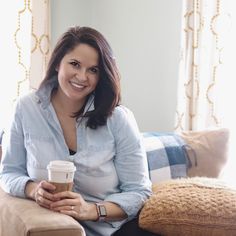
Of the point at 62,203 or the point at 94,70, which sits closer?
the point at 62,203

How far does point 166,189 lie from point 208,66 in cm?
89

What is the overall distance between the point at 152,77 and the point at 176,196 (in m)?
1.19

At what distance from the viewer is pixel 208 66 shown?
7.06 feet

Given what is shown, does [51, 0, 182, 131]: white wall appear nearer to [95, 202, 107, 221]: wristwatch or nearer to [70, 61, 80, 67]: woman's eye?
[70, 61, 80, 67]: woman's eye

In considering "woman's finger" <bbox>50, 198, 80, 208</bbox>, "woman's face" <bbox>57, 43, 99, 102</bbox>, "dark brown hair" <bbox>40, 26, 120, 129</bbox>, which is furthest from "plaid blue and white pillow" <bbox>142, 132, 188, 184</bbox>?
"woman's finger" <bbox>50, 198, 80, 208</bbox>

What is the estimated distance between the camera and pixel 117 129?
154 centimetres

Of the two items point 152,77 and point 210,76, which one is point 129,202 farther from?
point 152,77

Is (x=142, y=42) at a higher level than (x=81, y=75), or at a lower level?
higher

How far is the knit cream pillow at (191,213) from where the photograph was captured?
1312 millimetres

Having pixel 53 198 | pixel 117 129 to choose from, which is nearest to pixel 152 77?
pixel 117 129

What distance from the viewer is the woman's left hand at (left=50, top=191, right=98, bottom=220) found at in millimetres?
1267

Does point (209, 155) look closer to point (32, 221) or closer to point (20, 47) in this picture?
point (32, 221)

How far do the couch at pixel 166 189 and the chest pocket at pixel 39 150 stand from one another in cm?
13

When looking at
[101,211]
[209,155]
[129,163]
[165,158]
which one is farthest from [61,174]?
[209,155]
